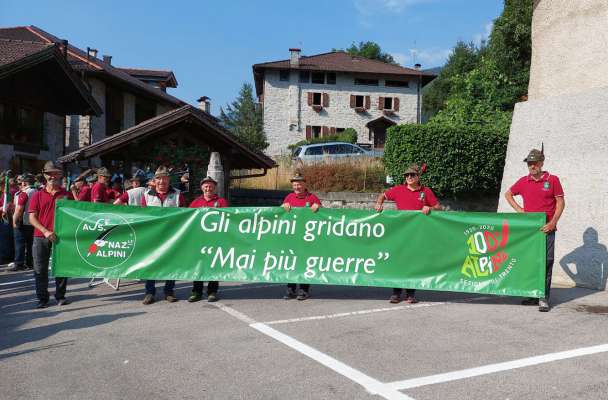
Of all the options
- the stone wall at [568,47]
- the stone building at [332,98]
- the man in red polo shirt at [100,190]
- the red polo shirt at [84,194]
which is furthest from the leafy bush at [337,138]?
the man in red polo shirt at [100,190]

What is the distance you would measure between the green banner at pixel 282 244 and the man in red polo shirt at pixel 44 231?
156 millimetres

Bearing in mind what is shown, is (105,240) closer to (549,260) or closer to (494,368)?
(494,368)

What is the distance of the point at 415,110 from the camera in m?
45.8

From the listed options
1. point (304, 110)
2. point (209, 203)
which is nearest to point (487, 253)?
point (209, 203)

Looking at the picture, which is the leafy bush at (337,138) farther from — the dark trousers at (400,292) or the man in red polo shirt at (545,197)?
the dark trousers at (400,292)

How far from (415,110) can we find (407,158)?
30.1 metres

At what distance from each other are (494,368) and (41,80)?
73.7 ft

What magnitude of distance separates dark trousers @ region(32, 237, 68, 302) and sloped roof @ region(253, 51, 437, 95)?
122 ft

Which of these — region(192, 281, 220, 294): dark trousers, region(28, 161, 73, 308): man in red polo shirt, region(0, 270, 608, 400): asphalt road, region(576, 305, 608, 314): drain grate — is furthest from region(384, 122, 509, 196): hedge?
region(28, 161, 73, 308): man in red polo shirt

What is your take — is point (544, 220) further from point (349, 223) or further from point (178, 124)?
point (178, 124)

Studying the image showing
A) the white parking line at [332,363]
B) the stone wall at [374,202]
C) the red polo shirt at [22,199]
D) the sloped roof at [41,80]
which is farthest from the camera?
the sloped roof at [41,80]

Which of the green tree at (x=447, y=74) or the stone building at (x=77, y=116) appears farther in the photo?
the green tree at (x=447, y=74)

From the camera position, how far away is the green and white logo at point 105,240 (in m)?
7.18

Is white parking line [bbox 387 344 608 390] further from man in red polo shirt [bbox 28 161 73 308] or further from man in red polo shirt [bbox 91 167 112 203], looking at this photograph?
man in red polo shirt [bbox 91 167 112 203]
